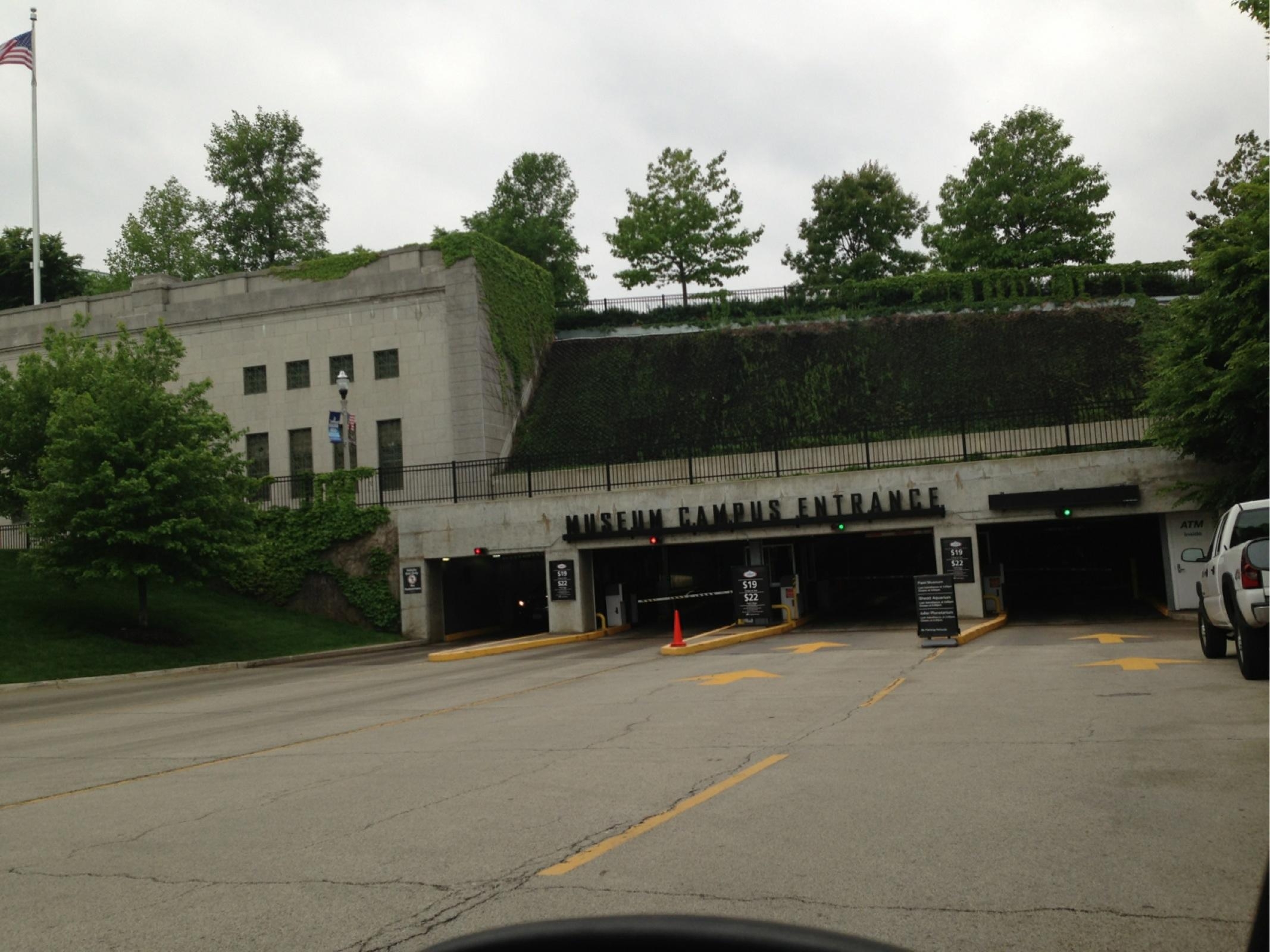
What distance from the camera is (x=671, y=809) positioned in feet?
24.7

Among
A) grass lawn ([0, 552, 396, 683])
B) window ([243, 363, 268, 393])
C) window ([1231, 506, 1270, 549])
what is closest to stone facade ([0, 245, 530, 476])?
window ([243, 363, 268, 393])

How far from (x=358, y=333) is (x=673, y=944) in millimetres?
43216

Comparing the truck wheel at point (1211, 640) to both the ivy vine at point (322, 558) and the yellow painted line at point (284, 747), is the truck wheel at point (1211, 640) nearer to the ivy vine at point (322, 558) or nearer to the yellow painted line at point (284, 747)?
the yellow painted line at point (284, 747)

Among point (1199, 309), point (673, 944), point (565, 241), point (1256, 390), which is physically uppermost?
point (565, 241)

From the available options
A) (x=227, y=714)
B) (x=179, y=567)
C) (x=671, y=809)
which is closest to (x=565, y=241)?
(x=179, y=567)

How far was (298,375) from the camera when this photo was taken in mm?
43531

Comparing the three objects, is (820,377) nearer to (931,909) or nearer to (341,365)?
(341,365)

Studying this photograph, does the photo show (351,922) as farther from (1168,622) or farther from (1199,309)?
(1168,622)

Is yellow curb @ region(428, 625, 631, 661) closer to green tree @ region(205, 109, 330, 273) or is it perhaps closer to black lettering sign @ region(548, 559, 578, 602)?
black lettering sign @ region(548, 559, 578, 602)

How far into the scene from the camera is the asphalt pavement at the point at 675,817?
520 centimetres

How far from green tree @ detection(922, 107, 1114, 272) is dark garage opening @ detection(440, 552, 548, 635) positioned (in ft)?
111

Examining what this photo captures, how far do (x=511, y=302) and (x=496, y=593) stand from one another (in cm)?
1282

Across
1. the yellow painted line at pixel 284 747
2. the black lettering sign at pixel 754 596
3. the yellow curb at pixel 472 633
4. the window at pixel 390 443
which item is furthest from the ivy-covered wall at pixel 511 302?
the yellow painted line at pixel 284 747

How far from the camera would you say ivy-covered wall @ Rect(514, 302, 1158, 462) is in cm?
4328
